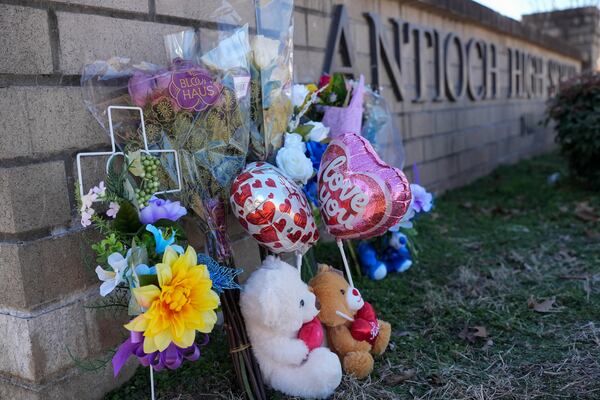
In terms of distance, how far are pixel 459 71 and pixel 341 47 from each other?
2.75 metres

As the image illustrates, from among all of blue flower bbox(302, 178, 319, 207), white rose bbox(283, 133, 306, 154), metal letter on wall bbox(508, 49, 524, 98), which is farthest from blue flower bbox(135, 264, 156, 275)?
metal letter on wall bbox(508, 49, 524, 98)

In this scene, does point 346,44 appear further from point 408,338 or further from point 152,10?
point 408,338

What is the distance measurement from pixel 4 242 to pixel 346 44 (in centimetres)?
281

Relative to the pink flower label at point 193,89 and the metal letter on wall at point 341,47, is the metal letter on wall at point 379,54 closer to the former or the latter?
the metal letter on wall at point 341,47

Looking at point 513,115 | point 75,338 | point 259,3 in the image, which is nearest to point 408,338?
point 75,338

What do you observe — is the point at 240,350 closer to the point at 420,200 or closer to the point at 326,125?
the point at 326,125

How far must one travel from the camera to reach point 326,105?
2988mm

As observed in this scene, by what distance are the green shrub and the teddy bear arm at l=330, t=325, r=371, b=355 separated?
14.7 ft

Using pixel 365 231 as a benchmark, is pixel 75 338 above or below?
below

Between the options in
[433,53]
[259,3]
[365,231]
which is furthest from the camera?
[433,53]

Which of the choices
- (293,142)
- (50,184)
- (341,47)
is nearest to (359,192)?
(293,142)

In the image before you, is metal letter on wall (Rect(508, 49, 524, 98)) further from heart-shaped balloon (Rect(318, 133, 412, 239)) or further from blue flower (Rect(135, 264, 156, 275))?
blue flower (Rect(135, 264, 156, 275))

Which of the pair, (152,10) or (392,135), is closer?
(152,10)

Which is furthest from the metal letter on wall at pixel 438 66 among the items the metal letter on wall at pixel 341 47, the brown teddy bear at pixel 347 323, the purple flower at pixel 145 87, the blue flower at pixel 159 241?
the blue flower at pixel 159 241
